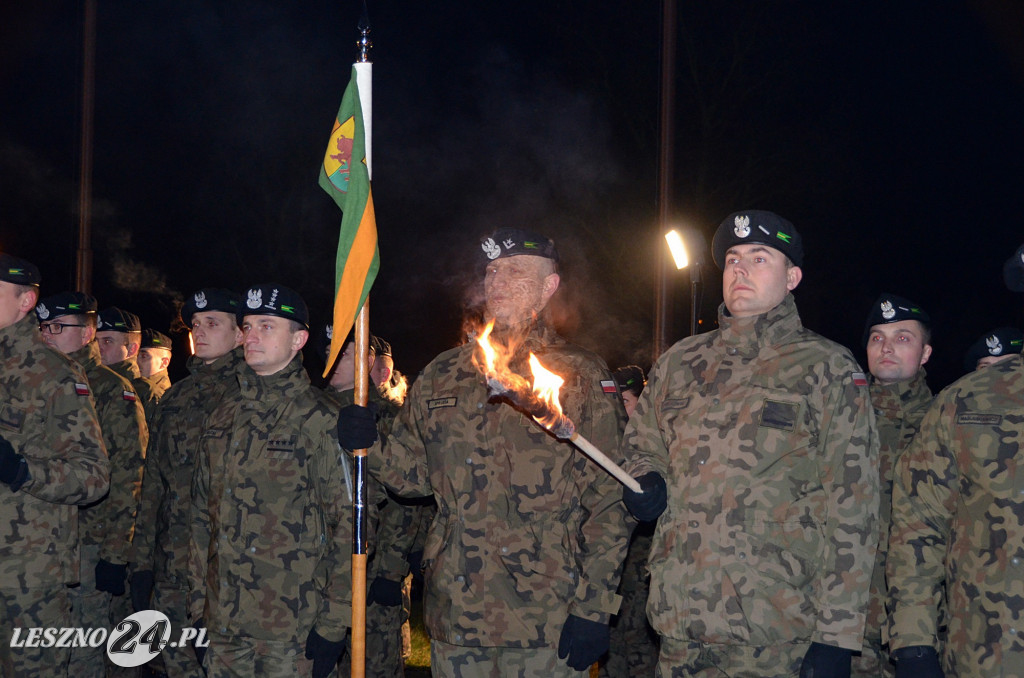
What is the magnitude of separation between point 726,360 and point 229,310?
4.44 m

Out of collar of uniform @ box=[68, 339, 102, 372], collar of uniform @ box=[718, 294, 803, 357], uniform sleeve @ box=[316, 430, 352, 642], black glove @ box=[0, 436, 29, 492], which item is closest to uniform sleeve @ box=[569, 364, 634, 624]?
collar of uniform @ box=[718, 294, 803, 357]

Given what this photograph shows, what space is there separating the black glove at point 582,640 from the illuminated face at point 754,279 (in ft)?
4.90

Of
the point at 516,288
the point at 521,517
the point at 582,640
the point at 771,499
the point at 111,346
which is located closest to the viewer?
the point at 771,499

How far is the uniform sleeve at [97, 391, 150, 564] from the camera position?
23.0 ft

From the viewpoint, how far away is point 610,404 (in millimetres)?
4594

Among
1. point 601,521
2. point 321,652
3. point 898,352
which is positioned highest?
point 898,352

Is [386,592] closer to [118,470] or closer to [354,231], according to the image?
[118,470]

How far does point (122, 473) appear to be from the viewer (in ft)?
23.7

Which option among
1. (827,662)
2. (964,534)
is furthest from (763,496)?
(964,534)

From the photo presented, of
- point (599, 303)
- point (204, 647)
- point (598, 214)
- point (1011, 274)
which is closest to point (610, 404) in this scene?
point (1011, 274)

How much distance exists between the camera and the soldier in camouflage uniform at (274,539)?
5.16 meters

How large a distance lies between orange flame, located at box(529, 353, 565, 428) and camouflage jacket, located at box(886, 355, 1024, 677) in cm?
156

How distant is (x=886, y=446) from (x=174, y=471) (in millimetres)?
4794

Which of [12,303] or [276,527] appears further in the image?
[12,303]
